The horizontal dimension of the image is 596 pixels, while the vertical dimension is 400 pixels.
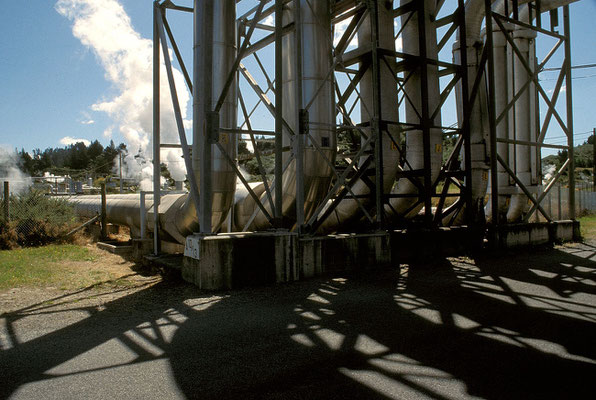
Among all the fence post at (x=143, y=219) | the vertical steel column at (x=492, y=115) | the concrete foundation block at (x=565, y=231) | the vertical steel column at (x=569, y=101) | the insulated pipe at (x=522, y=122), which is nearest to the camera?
the fence post at (x=143, y=219)

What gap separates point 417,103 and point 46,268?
9486 mm

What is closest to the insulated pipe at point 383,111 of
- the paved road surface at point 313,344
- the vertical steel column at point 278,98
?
the vertical steel column at point 278,98

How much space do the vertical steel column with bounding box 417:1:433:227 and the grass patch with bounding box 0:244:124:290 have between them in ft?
23.1

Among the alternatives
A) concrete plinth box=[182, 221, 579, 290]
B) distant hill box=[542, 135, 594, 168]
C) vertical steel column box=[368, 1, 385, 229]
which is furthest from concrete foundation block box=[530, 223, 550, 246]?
distant hill box=[542, 135, 594, 168]

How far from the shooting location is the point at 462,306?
17.9ft

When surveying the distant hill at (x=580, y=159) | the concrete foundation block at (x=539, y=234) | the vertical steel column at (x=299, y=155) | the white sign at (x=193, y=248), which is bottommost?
the concrete foundation block at (x=539, y=234)

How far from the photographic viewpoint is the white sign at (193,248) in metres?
6.34

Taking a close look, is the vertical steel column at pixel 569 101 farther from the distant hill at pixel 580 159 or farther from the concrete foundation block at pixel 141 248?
the distant hill at pixel 580 159

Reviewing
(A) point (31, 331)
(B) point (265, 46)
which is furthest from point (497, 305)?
(B) point (265, 46)

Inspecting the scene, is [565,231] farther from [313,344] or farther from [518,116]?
[313,344]

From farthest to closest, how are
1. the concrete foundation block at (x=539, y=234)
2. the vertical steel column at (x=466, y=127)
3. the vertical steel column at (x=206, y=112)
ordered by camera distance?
1. the concrete foundation block at (x=539, y=234)
2. the vertical steel column at (x=466, y=127)
3. the vertical steel column at (x=206, y=112)

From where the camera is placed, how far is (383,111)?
927 centimetres

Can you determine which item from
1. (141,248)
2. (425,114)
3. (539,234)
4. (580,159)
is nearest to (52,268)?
(141,248)

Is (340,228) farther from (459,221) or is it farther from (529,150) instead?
(529,150)
